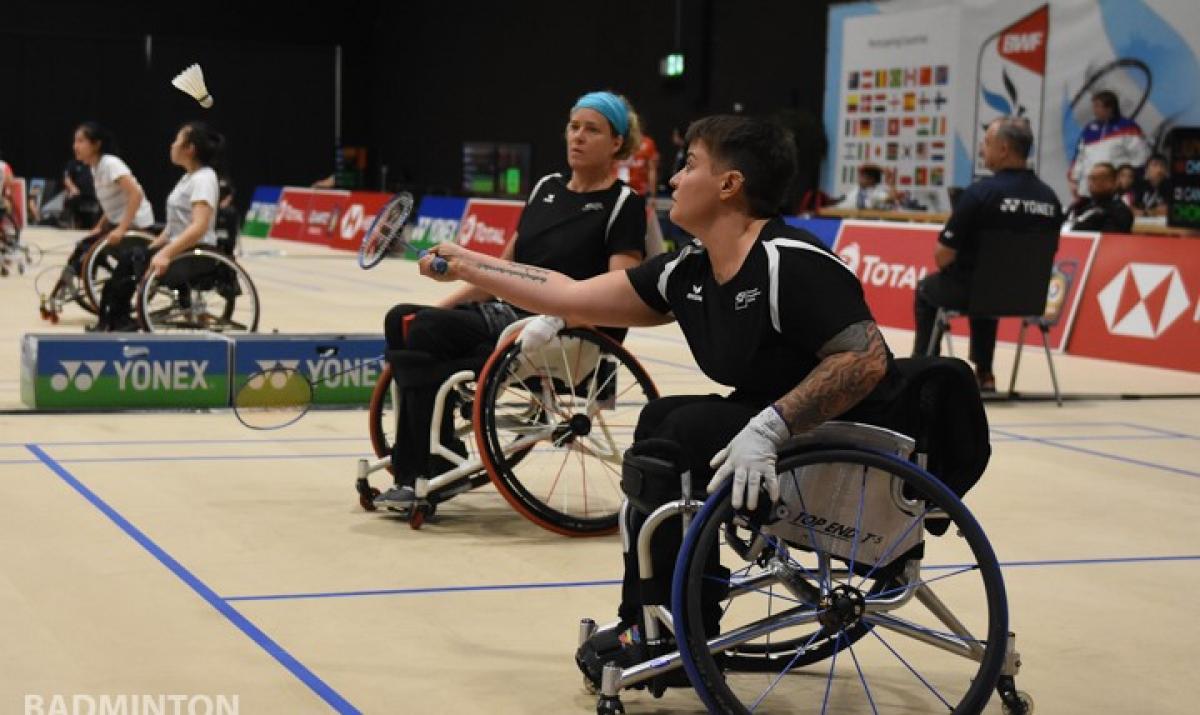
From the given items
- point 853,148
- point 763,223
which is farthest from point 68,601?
point 853,148

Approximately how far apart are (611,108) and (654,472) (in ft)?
7.42

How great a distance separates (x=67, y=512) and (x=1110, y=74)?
11930 mm

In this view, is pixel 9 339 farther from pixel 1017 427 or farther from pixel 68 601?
pixel 68 601

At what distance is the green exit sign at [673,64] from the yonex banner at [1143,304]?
10196 millimetres

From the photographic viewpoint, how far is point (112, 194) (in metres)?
10.3

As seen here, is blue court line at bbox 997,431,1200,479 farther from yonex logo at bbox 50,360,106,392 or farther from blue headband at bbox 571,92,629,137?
yonex logo at bbox 50,360,106,392

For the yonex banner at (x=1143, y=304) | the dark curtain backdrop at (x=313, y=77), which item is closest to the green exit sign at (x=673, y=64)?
the dark curtain backdrop at (x=313, y=77)

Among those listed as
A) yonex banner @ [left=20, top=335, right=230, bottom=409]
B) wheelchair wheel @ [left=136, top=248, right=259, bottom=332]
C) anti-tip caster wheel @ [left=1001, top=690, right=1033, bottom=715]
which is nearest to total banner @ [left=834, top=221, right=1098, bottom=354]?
wheelchair wheel @ [left=136, top=248, right=259, bottom=332]

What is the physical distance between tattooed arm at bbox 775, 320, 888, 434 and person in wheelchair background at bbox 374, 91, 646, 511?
1991 mm

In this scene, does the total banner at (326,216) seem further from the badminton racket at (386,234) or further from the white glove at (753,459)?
the white glove at (753,459)

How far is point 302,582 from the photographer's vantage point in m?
4.26

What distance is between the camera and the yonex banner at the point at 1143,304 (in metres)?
9.66

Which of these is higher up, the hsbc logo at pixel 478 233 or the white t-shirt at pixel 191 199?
the white t-shirt at pixel 191 199

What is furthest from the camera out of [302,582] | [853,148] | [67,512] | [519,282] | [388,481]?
[853,148]
